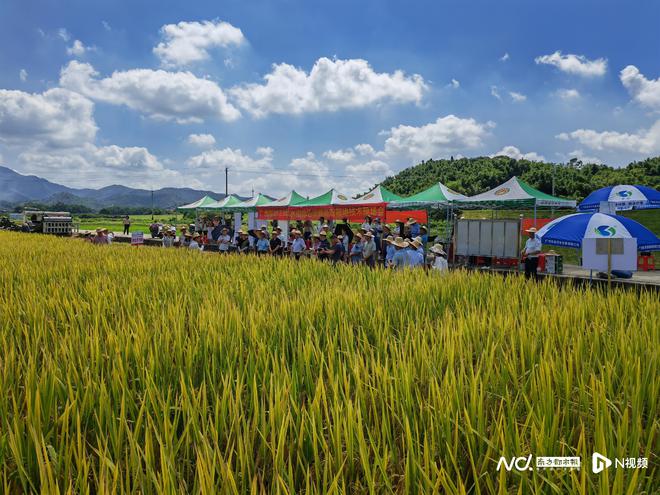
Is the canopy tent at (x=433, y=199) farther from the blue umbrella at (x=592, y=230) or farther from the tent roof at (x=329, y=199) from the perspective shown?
the blue umbrella at (x=592, y=230)

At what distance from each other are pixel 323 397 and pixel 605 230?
825 centimetres

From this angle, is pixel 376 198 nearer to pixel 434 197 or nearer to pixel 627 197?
pixel 434 197

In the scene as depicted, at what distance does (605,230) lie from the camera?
27.3ft

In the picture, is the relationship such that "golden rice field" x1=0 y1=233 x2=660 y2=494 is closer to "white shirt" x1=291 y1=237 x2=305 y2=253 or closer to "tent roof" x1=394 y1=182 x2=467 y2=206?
"white shirt" x1=291 y1=237 x2=305 y2=253

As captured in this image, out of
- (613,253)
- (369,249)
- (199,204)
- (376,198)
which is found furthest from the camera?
(199,204)

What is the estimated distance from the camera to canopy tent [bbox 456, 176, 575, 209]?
14.3 metres

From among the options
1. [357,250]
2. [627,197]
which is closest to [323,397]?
[357,250]

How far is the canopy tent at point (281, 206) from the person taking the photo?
20812 mm

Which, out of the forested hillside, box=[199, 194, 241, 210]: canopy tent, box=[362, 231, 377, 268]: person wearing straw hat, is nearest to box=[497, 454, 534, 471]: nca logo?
box=[362, 231, 377, 268]: person wearing straw hat

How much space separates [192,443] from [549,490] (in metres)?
1.36

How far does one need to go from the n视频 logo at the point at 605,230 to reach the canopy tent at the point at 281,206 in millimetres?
13736

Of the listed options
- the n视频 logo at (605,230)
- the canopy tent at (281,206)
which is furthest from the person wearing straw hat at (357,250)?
the canopy tent at (281,206)

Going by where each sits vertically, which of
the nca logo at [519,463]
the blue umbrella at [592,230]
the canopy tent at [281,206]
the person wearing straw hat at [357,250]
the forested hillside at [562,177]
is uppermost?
the forested hillside at [562,177]

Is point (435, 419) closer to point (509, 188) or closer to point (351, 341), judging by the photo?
point (351, 341)
